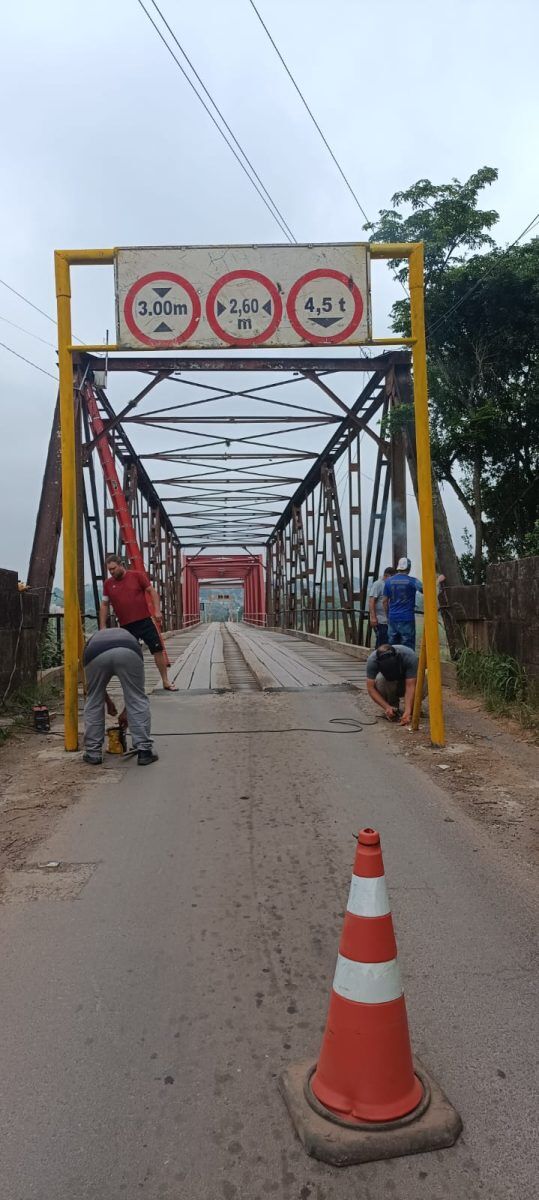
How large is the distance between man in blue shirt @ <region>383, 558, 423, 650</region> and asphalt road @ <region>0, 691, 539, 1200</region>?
10.6ft

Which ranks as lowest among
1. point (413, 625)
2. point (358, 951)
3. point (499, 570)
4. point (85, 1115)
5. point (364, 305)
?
point (85, 1115)

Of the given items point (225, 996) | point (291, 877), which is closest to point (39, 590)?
point (291, 877)

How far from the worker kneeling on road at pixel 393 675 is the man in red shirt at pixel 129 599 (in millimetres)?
2235

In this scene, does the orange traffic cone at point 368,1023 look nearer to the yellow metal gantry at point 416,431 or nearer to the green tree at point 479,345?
the yellow metal gantry at point 416,431

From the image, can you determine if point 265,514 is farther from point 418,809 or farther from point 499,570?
point 418,809

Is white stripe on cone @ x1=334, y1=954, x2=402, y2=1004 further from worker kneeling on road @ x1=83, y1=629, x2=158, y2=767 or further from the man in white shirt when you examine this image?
the man in white shirt

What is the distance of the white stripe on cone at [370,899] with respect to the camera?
6.39 feet

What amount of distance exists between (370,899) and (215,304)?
512 centimetres

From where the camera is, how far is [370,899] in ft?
6.39

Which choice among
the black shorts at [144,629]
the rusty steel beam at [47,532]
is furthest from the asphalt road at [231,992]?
the rusty steel beam at [47,532]

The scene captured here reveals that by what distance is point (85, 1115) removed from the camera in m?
1.87

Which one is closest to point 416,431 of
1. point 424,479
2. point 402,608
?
point 424,479

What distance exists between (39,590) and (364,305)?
17.9 ft

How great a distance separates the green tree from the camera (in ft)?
36.1
